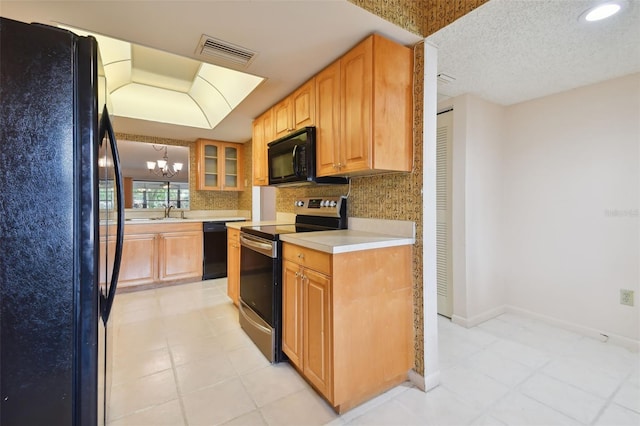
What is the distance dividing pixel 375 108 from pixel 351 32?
1.57ft

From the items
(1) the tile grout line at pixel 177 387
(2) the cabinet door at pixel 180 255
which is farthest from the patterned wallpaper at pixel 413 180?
(2) the cabinet door at pixel 180 255

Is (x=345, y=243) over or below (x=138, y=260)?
over

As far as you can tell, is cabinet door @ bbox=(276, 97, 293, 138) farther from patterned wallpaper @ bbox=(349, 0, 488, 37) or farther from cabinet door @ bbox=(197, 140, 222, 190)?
cabinet door @ bbox=(197, 140, 222, 190)

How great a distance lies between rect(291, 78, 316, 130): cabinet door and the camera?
2277 mm

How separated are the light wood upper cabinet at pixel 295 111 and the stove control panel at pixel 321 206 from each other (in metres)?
0.65

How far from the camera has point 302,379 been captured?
1862mm

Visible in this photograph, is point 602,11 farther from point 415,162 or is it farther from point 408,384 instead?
point 408,384

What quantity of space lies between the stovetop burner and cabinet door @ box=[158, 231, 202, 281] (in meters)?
1.79

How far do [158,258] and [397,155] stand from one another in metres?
3.40

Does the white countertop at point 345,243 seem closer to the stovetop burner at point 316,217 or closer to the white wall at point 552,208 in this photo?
the stovetop burner at point 316,217

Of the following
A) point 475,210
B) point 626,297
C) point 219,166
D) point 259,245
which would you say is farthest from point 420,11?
point 219,166

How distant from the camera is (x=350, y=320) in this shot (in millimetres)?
1562

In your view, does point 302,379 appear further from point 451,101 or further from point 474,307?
point 451,101

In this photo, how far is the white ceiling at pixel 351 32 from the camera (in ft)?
4.97
